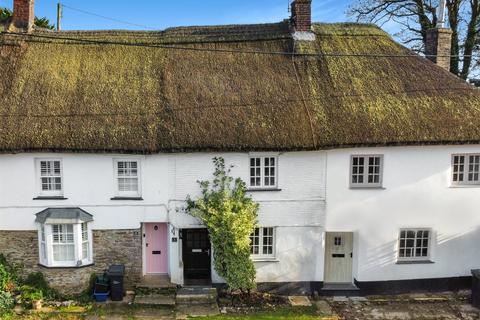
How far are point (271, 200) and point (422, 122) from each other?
19.2ft

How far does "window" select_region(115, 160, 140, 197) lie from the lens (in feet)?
48.5

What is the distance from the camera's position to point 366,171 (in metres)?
15.2

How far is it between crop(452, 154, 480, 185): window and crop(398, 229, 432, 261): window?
7.09ft

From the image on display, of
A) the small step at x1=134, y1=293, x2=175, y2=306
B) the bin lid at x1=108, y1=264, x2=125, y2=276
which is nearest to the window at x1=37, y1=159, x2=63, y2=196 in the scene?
the bin lid at x1=108, y1=264, x2=125, y2=276

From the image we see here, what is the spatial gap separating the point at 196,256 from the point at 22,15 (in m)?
11.8

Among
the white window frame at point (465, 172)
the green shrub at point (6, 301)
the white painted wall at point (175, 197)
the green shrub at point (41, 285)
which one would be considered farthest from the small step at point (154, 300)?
the white window frame at point (465, 172)

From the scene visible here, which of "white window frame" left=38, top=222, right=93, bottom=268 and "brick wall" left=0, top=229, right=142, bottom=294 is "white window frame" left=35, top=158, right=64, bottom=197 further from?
"brick wall" left=0, top=229, right=142, bottom=294

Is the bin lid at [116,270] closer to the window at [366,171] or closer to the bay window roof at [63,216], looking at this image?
the bay window roof at [63,216]

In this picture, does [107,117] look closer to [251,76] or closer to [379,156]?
[251,76]

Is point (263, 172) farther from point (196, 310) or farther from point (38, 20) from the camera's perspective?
point (38, 20)

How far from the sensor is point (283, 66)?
16875 millimetres

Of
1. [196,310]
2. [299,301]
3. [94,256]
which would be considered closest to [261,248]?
[299,301]

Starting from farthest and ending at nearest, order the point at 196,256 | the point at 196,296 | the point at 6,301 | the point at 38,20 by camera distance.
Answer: the point at 38,20 → the point at 196,256 → the point at 196,296 → the point at 6,301

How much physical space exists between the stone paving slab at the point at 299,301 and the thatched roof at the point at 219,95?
17.3 feet
